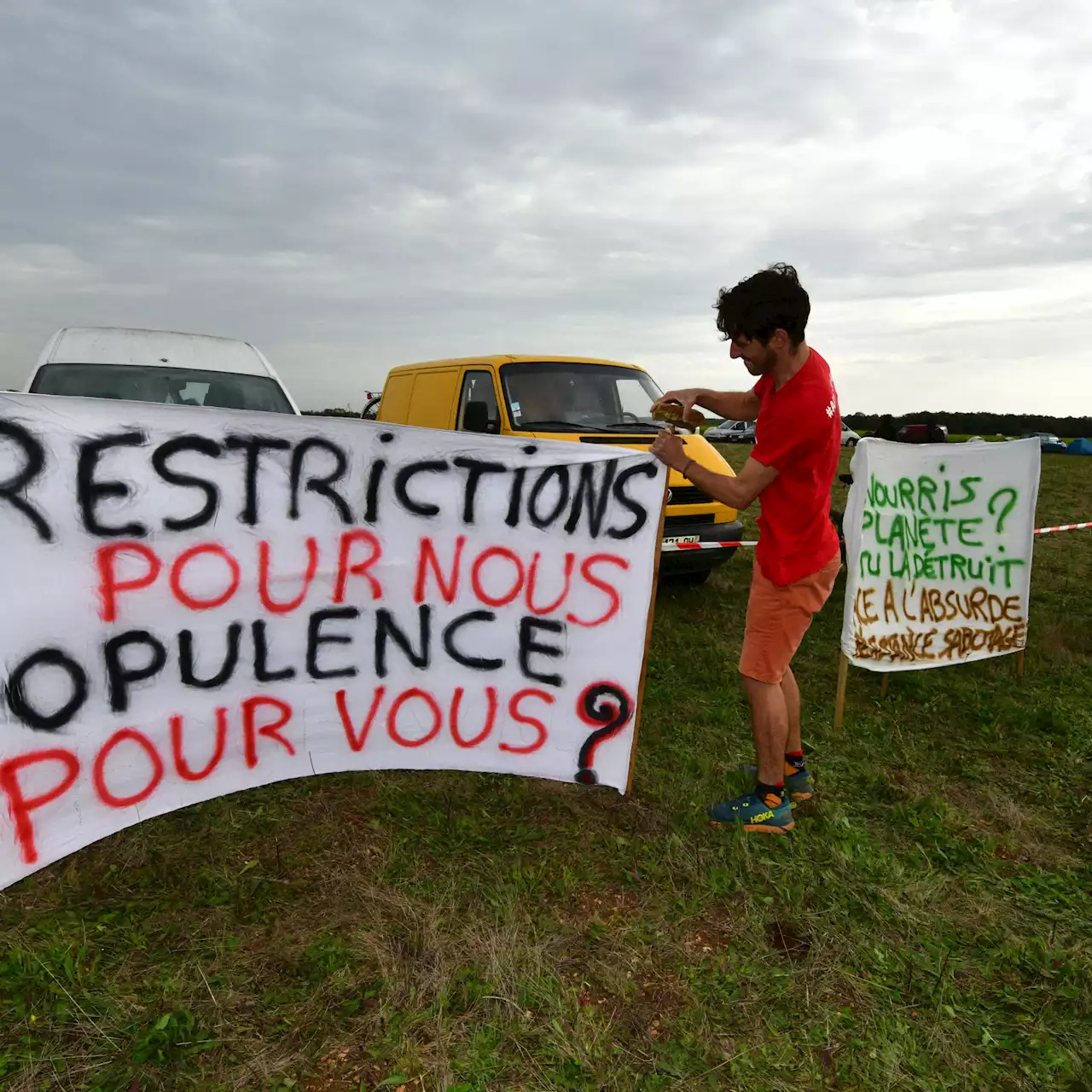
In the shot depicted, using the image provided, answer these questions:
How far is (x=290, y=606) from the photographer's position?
8.16ft

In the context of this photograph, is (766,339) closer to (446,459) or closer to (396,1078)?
(446,459)

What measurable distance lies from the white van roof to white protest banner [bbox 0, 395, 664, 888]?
12.1ft

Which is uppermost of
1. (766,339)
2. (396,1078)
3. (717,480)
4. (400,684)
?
(766,339)

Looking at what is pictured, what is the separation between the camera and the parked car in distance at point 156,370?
5.10 m

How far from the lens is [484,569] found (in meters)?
2.70

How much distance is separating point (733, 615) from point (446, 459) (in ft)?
12.7

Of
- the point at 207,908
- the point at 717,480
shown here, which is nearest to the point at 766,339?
the point at 717,480

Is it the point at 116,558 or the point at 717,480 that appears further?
the point at 717,480

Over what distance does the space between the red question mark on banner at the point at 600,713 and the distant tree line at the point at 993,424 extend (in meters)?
55.1

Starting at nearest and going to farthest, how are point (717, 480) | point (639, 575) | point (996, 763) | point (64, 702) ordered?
point (64, 702), point (717, 480), point (639, 575), point (996, 763)

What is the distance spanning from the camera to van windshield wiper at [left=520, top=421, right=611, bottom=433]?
234 inches

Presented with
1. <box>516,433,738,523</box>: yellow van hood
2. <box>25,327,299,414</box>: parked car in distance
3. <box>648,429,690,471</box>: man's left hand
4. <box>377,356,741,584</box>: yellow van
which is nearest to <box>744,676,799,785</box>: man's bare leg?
<box>648,429,690,471</box>: man's left hand

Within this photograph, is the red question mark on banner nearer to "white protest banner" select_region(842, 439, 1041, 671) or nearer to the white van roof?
"white protest banner" select_region(842, 439, 1041, 671)

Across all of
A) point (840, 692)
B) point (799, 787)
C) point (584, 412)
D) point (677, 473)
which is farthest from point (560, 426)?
point (799, 787)
